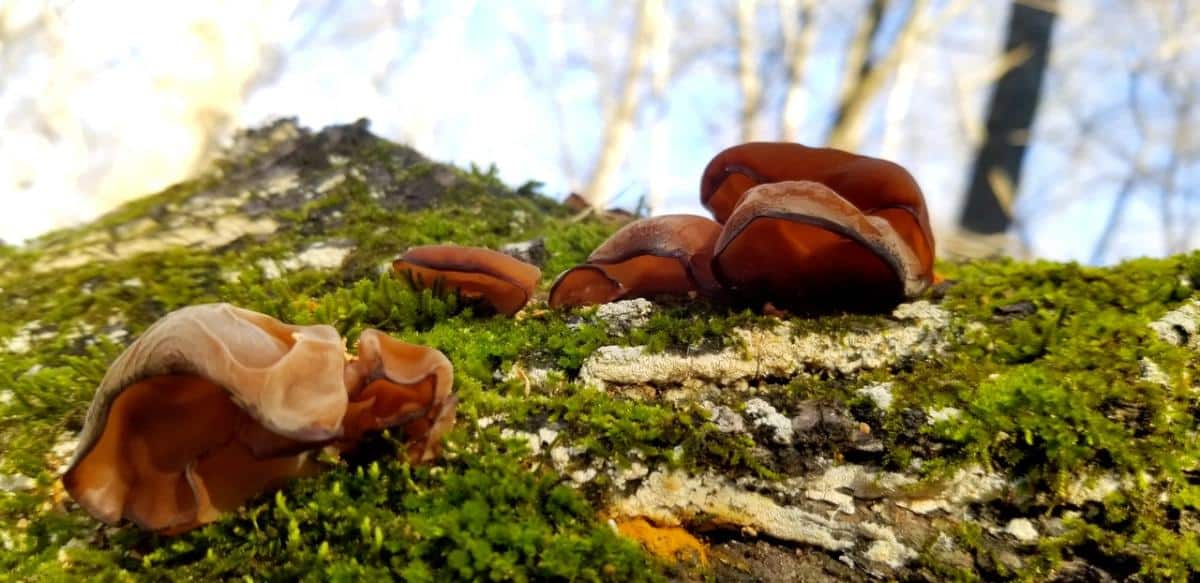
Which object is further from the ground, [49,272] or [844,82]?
[844,82]

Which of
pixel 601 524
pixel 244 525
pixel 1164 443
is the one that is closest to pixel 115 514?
pixel 244 525

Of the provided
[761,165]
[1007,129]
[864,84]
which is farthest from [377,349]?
[864,84]

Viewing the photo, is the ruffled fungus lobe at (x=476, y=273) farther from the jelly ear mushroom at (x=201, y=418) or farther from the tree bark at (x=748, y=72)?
the tree bark at (x=748, y=72)

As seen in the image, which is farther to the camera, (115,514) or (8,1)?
(8,1)

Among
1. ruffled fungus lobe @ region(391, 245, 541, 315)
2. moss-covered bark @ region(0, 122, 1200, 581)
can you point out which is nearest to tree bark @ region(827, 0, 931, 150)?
moss-covered bark @ region(0, 122, 1200, 581)

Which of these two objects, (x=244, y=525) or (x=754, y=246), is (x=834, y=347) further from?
(x=244, y=525)

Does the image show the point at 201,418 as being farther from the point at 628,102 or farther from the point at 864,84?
the point at 628,102

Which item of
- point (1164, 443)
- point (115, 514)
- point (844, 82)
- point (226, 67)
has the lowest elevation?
point (115, 514)
